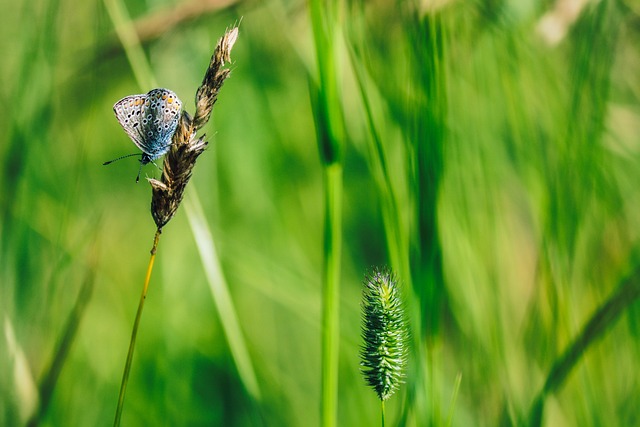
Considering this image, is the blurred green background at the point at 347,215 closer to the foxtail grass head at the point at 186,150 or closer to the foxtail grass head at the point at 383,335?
the foxtail grass head at the point at 383,335

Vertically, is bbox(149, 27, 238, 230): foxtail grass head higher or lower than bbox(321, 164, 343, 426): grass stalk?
higher

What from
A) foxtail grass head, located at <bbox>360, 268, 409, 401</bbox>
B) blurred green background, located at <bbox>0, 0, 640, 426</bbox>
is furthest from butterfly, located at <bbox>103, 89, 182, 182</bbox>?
foxtail grass head, located at <bbox>360, 268, 409, 401</bbox>

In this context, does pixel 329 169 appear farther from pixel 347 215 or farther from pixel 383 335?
pixel 347 215

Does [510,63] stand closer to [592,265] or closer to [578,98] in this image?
[578,98]

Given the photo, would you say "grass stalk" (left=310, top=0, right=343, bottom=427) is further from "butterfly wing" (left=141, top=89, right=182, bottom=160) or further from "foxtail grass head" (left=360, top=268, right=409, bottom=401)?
"butterfly wing" (left=141, top=89, right=182, bottom=160)

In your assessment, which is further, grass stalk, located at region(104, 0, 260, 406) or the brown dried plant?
grass stalk, located at region(104, 0, 260, 406)

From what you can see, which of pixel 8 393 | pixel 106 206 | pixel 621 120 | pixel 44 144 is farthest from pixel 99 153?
pixel 621 120

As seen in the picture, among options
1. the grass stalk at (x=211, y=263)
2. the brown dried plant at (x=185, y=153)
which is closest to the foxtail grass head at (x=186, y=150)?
the brown dried plant at (x=185, y=153)
